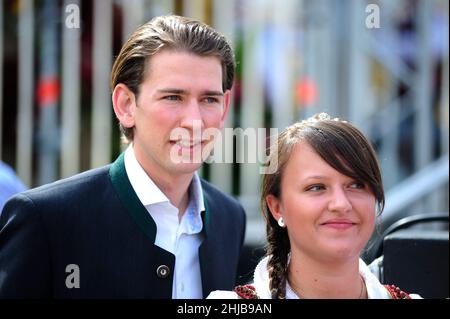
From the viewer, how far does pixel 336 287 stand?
5.17 feet

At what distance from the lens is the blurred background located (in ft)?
13.7

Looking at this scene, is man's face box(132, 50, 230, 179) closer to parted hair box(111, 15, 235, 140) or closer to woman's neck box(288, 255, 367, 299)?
parted hair box(111, 15, 235, 140)

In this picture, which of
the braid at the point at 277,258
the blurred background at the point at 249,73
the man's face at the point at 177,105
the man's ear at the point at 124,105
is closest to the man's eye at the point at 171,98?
the man's face at the point at 177,105

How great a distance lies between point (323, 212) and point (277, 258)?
189 mm

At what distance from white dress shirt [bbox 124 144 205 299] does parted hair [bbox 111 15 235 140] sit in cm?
12

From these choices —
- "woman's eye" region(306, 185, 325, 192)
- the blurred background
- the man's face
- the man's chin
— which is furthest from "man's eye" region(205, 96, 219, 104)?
the blurred background

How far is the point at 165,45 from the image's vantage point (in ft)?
5.97

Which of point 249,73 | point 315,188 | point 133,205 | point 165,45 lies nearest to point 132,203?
point 133,205

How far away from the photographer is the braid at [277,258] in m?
1.59

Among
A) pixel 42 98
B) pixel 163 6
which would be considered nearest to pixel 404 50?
pixel 163 6

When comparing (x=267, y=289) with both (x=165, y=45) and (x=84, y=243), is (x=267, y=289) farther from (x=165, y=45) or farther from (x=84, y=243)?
(x=165, y=45)
